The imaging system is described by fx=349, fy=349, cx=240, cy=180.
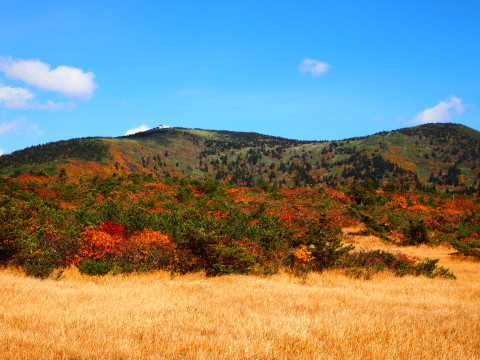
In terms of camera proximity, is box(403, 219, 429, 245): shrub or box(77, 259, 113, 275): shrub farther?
box(403, 219, 429, 245): shrub

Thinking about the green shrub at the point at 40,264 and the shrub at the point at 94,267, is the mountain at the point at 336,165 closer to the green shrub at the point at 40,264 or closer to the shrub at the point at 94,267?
the green shrub at the point at 40,264

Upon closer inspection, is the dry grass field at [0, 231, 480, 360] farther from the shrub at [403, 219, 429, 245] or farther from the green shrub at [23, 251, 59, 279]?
the shrub at [403, 219, 429, 245]

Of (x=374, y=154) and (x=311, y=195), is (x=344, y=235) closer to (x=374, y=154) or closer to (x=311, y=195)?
(x=311, y=195)

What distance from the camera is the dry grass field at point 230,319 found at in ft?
15.7

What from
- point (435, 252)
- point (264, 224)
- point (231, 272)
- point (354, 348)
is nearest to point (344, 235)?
point (435, 252)

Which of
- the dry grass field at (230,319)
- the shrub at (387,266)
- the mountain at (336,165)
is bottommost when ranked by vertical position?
the shrub at (387,266)

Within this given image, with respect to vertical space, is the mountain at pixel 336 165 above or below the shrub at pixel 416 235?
above

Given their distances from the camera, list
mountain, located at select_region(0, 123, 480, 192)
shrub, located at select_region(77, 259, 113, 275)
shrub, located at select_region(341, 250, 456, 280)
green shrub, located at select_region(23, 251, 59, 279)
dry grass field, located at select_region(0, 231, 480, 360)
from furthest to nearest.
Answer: mountain, located at select_region(0, 123, 480, 192)
shrub, located at select_region(341, 250, 456, 280)
shrub, located at select_region(77, 259, 113, 275)
green shrub, located at select_region(23, 251, 59, 279)
dry grass field, located at select_region(0, 231, 480, 360)

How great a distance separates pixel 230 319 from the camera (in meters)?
6.43

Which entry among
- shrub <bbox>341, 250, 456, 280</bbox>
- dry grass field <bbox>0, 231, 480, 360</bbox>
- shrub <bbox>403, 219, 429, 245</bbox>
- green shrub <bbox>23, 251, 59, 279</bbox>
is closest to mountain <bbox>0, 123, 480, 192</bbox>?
shrub <bbox>403, 219, 429, 245</bbox>

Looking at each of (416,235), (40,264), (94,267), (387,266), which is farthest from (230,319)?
(416,235)

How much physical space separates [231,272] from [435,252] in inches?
529

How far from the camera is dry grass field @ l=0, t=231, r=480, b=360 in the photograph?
189 inches

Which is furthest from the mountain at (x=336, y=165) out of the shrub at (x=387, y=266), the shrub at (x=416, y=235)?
the shrub at (x=387, y=266)
